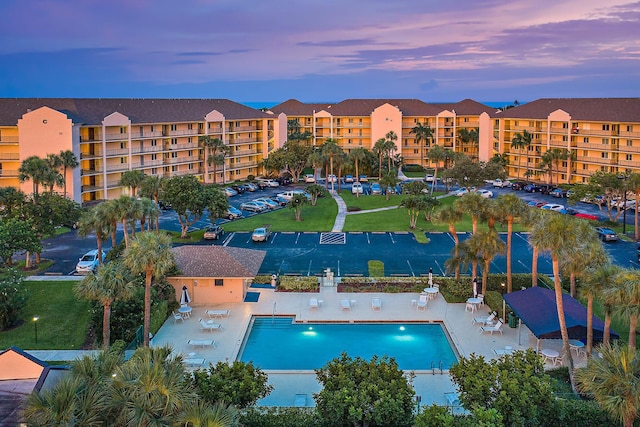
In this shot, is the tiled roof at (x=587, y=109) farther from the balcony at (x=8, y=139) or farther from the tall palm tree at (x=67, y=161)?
the balcony at (x=8, y=139)

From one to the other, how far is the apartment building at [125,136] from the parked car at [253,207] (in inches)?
526

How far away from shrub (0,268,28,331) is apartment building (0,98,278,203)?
36.9 m

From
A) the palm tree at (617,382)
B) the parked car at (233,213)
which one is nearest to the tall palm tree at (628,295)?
the palm tree at (617,382)

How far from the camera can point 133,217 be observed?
141 feet

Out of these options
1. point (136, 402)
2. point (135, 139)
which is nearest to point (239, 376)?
point (136, 402)

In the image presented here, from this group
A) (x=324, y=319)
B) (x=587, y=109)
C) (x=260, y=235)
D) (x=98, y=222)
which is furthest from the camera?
(x=587, y=109)

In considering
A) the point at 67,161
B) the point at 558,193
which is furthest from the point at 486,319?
the point at 67,161

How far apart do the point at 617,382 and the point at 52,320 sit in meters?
28.7

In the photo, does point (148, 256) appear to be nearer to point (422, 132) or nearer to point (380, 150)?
point (380, 150)

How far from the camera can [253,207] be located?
73.5 meters

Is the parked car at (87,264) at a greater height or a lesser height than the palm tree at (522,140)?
lesser

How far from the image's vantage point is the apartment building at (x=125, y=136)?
73.6 m

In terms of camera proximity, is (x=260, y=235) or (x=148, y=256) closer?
(x=148, y=256)

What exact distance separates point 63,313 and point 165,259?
11057 millimetres
